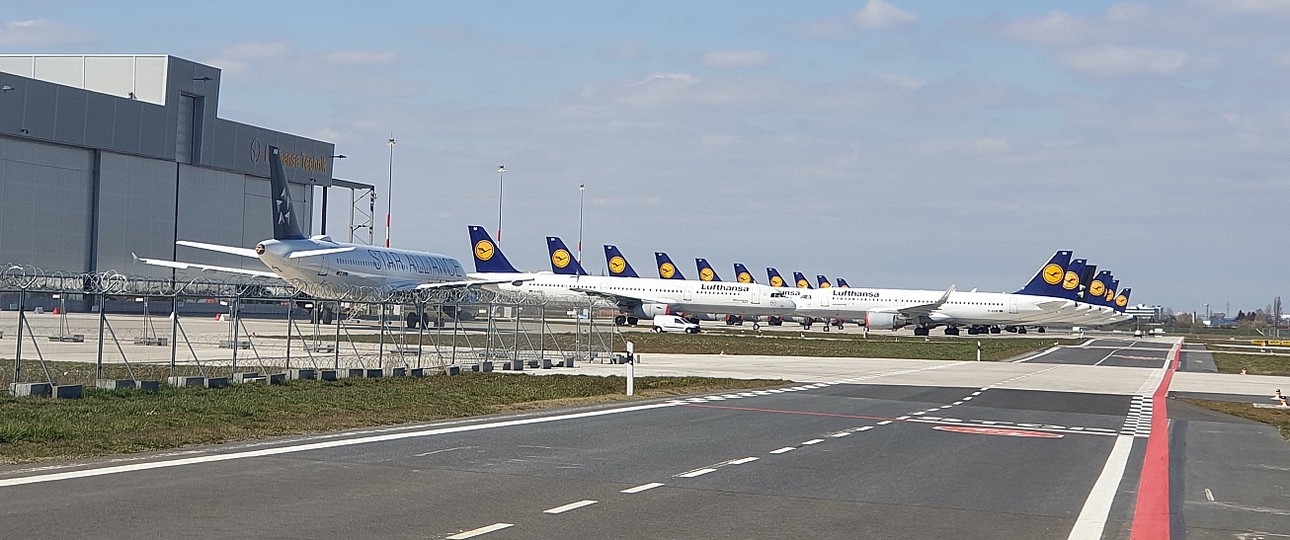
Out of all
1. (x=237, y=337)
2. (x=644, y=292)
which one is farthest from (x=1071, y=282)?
(x=237, y=337)

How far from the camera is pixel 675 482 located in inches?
521

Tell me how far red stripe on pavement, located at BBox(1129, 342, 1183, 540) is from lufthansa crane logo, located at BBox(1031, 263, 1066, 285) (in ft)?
261

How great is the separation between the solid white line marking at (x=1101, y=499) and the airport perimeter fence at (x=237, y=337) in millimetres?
16241

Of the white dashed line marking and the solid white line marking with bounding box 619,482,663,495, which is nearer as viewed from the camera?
the solid white line marking with bounding box 619,482,663,495

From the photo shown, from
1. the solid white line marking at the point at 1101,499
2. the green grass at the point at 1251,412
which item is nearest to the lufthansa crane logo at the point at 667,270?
the green grass at the point at 1251,412

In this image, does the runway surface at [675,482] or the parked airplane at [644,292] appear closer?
the runway surface at [675,482]

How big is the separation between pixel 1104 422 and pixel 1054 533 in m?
13.8

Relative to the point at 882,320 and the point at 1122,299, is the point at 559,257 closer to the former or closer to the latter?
the point at 882,320

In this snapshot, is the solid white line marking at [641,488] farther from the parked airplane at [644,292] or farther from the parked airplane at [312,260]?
the parked airplane at [644,292]

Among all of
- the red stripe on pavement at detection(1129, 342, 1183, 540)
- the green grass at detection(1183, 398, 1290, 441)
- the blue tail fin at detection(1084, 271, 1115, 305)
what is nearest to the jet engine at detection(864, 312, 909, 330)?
the blue tail fin at detection(1084, 271, 1115, 305)

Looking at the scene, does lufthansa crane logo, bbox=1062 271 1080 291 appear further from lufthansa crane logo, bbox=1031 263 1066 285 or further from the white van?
the white van

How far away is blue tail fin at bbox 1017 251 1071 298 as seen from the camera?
100250 mm

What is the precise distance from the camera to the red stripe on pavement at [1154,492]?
11141mm

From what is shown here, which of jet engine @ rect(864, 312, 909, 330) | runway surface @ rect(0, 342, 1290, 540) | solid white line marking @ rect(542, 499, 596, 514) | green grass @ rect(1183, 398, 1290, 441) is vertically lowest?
runway surface @ rect(0, 342, 1290, 540)
